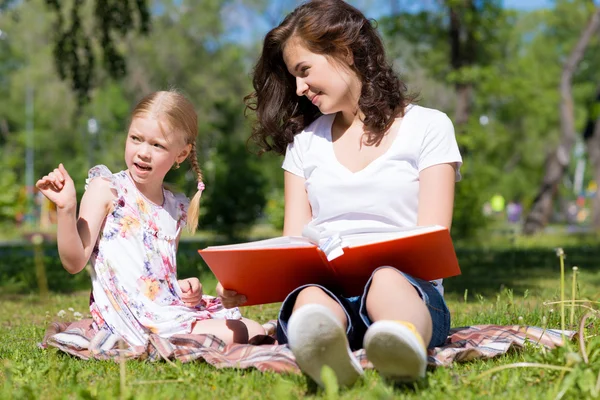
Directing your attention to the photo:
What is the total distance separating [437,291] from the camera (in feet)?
9.82

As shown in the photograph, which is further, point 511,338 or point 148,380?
point 511,338

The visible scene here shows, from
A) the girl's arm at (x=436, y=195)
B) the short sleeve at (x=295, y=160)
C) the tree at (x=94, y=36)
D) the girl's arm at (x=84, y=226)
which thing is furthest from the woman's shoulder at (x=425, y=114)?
the tree at (x=94, y=36)

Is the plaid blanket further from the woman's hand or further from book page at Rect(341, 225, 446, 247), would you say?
book page at Rect(341, 225, 446, 247)

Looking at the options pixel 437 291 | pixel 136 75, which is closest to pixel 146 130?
pixel 437 291

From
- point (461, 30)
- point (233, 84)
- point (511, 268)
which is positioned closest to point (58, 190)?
point (511, 268)

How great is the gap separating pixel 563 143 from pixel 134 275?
14.8 m

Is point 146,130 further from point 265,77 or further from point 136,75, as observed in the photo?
point 136,75

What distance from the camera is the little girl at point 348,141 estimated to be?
315cm

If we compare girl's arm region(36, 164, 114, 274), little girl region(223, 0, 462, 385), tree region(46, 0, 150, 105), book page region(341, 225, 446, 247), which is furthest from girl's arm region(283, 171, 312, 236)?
tree region(46, 0, 150, 105)

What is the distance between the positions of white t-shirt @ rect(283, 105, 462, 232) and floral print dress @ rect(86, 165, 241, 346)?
0.74 meters

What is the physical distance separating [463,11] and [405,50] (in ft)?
23.3

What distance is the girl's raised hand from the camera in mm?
3105

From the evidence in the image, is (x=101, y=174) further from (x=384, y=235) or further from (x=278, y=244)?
(x=384, y=235)

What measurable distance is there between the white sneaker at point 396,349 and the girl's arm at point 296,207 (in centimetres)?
116
